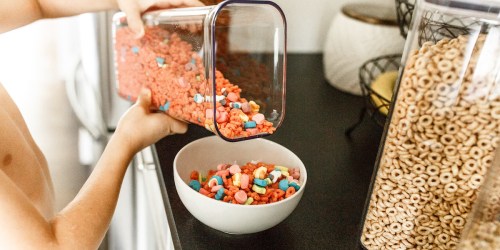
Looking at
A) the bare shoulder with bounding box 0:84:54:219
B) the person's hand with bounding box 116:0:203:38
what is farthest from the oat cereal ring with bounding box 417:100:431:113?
the bare shoulder with bounding box 0:84:54:219

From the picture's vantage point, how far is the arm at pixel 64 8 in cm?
72

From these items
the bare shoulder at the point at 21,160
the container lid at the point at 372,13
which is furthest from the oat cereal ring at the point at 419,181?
the container lid at the point at 372,13

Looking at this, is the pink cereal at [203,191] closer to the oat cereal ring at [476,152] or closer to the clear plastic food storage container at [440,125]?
the clear plastic food storage container at [440,125]

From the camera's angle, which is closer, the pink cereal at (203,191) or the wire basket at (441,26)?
the wire basket at (441,26)

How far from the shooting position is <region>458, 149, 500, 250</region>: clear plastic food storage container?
0.46 m

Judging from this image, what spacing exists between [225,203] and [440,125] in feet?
0.93

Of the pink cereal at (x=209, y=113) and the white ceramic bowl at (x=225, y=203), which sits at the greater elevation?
the pink cereal at (x=209, y=113)

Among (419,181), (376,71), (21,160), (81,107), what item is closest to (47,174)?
(21,160)

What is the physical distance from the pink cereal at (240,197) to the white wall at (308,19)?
774 mm

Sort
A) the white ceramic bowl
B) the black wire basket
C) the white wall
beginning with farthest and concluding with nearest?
the white wall < the black wire basket < the white ceramic bowl

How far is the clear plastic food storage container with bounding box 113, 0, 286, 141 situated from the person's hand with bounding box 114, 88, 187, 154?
0.02 meters

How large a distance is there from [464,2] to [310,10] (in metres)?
0.84

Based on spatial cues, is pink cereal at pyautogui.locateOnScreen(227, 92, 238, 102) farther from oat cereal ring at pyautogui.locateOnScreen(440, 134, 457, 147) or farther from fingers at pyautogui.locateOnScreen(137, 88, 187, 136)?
oat cereal ring at pyautogui.locateOnScreen(440, 134, 457, 147)

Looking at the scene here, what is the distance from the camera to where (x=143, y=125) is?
0.76 metres
